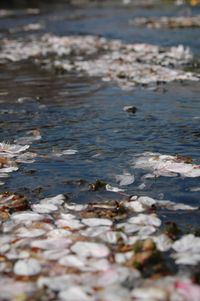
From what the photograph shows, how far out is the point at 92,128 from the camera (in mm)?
9844

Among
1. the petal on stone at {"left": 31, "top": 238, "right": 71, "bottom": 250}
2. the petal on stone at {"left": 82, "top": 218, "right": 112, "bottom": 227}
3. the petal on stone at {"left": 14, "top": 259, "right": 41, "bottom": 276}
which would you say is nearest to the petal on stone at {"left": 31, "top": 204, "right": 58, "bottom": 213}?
the petal on stone at {"left": 82, "top": 218, "right": 112, "bottom": 227}

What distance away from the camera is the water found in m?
6.89

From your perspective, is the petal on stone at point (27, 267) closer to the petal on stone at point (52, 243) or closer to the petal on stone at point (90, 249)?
the petal on stone at point (52, 243)

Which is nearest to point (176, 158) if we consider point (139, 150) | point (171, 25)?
point (139, 150)

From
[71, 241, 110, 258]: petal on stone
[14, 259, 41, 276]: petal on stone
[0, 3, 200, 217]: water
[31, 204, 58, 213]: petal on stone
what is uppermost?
[14, 259, 41, 276]: petal on stone

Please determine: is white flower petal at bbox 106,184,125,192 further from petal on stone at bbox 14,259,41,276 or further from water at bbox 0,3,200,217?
petal on stone at bbox 14,259,41,276

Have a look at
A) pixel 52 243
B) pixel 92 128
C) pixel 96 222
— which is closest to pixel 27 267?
pixel 52 243

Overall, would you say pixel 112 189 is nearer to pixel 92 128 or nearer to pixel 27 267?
pixel 27 267

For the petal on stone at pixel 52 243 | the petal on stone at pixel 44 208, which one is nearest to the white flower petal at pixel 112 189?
the petal on stone at pixel 44 208

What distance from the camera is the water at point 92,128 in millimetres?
6891

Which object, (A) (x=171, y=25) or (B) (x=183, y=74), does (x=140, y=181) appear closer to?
(B) (x=183, y=74)

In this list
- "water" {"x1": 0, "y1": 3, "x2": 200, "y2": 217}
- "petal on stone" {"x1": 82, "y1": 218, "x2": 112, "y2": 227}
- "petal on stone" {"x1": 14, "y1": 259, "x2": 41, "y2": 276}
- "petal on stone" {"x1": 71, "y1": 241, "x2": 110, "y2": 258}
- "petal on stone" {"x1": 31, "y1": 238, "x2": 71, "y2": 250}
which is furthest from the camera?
"water" {"x1": 0, "y1": 3, "x2": 200, "y2": 217}

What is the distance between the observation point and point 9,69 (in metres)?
17.9

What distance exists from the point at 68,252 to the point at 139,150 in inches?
138
